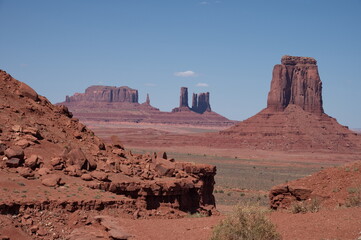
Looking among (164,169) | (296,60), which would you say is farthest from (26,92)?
(296,60)

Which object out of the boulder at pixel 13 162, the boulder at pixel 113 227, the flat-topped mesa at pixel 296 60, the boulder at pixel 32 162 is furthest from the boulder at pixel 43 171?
the flat-topped mesa at pixel 296 60

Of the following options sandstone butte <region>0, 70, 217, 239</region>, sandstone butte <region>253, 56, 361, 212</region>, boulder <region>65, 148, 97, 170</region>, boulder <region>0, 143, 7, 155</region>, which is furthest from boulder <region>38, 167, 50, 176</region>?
sandstone butte <region>253, 56, 361, 212</region>

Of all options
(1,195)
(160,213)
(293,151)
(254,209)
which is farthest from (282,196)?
(293,151)

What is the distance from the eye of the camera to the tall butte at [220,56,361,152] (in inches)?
4018

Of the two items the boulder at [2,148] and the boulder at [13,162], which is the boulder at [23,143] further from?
the boulder at [13,162]

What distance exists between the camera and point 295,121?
352ft

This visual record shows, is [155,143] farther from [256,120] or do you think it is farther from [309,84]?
[309,84]

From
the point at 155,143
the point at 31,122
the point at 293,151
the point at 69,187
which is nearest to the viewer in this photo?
the point at 69,187

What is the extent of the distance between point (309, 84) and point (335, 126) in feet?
37.6

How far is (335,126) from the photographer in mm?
110312

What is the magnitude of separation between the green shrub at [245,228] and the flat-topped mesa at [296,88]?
339 ft

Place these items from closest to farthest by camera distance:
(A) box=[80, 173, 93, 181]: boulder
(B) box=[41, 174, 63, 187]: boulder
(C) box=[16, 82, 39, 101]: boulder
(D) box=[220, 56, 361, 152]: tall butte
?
(B) box=[41, 174, 63, 187]: boulder, (A) box=[80, 173, 93, 181]: boulder, (C) box=[16, 82, 39, 101]: boulder, (D) box=[220, 56, 361, 152]: tall butte

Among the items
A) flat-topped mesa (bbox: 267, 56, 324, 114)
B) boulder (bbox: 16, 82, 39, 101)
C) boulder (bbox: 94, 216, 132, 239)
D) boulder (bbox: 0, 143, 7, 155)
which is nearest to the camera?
boulder (bbox: 94, 216, 132, 239)

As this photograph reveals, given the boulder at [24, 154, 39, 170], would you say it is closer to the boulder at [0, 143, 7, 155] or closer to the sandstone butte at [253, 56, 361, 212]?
the boulder at [0, 143, 7, 155]
